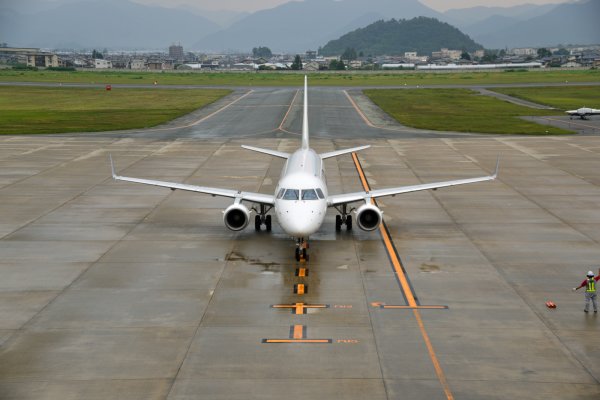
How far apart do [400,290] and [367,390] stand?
315 inches

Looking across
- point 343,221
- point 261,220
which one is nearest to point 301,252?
point 261,220

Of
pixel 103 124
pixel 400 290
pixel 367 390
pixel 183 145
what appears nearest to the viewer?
pixel 367 390

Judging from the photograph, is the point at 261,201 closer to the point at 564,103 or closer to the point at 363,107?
the point at 363,107

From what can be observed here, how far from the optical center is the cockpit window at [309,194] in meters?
27.7

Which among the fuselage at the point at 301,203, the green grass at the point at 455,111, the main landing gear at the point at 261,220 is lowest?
the green grass at the point at 455,111

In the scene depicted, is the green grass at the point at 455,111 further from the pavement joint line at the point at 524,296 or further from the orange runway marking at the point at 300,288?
the orange runway marking at the point at 300,288

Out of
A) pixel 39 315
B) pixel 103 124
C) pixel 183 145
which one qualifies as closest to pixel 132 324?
pixel 39 315

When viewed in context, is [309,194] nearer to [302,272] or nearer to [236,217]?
[302,272]

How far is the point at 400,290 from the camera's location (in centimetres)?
2458

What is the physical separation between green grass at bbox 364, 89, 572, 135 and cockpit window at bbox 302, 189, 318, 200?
50422mm

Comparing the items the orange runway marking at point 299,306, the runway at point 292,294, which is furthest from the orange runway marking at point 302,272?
the orange runway marking at point 299,306

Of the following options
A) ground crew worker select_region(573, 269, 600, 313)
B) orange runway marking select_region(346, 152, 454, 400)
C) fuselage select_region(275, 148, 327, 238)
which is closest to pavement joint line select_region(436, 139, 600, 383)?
ground crew worker select_region(573, 269, 600, 313)

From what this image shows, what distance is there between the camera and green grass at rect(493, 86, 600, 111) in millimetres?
104500

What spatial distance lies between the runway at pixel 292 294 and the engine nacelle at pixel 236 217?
123cm
